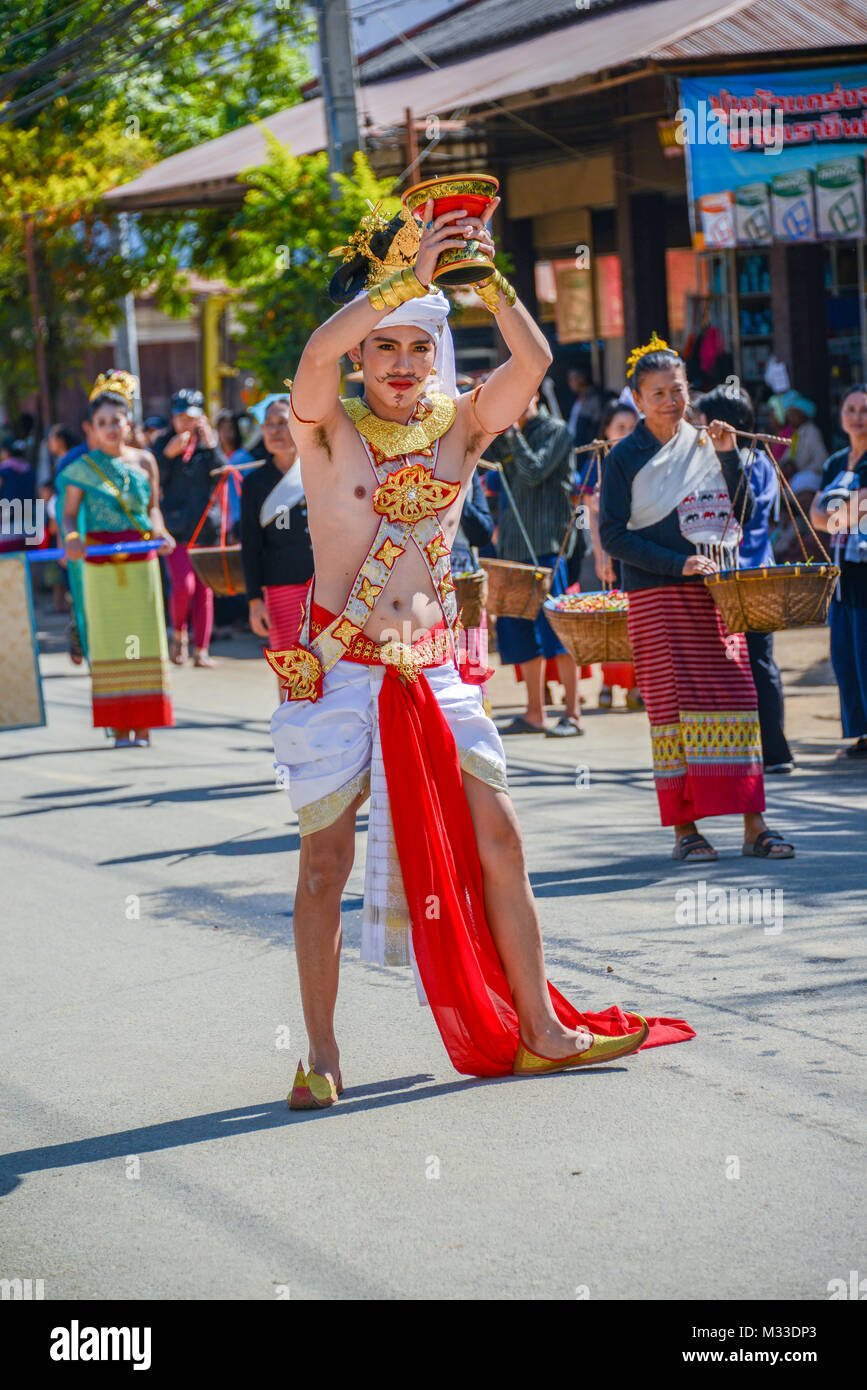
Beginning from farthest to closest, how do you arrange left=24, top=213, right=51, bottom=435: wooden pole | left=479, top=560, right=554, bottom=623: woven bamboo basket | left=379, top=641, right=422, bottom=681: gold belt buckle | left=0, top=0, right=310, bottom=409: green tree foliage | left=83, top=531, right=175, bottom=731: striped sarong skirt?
left=0, top=0, right=310, bottom=409: green tree foliage
left=24, top=213, right=51, bottom=435: wooden pole
left=83, top=531, right=175, bottom=731: striped sarong skirt
left=479, top=560, right=554, bottom=623: woven bamboo basket
left=379, top=641, right=422, bottom=681: gold belt buckle

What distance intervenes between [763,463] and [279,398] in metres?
2.61

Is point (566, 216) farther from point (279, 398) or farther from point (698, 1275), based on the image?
point (698, 1275)

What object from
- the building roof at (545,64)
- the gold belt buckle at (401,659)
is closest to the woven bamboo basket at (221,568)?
the building roof at (545,64)

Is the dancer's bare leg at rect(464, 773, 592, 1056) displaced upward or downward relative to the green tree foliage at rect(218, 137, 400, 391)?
downward

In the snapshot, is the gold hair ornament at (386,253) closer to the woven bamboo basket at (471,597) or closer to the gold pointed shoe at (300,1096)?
the gold pointed shoe at (300,1096)

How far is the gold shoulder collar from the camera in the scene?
490 centimetres

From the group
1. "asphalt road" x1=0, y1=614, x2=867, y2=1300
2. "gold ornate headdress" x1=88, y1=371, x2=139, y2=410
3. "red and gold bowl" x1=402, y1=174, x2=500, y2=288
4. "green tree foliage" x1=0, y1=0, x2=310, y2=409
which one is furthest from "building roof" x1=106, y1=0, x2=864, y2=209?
→ "red and gold bowl" x1=402, y1=174, x2=500, y2=288

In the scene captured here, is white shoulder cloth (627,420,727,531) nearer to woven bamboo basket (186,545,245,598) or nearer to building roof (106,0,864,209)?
woven bamboo basket (186,545,245,598)

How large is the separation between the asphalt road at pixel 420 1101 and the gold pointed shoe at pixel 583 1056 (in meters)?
0.04

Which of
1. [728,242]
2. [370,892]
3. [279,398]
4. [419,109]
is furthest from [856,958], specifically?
[419,109]

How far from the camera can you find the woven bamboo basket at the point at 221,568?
11008 mm

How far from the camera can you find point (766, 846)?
7484mm

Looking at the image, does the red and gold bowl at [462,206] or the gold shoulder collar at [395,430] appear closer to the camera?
the red and gold bowl at [462,206]

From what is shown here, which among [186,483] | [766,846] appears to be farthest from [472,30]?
[766,846]
